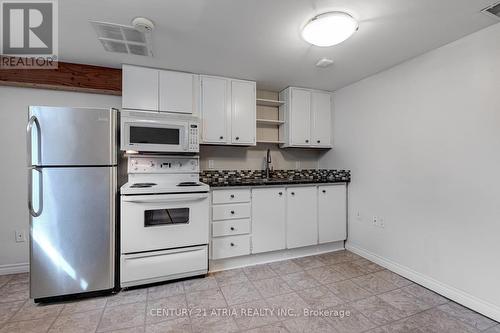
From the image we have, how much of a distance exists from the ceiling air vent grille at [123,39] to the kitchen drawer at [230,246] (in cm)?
199

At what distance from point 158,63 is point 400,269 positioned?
332cm

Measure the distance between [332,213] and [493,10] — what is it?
7.38 ft

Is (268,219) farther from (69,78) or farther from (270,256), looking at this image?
(69,78)

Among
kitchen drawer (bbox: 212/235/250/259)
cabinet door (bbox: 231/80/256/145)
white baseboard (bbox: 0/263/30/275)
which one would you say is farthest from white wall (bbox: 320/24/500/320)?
white baseboard (bbox: 0/263/30/275)

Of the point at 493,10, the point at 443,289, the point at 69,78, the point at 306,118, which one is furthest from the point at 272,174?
the point at 69,78

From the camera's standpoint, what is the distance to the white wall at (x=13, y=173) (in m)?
2.31

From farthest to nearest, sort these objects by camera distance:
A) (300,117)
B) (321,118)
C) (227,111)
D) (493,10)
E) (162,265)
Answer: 1. (321,118)
2. (300,117)
3. (227,111)
4. (162,265)
5. (493,10)

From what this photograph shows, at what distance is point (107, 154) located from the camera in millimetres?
1890

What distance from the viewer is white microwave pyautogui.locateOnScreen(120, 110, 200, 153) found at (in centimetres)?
223

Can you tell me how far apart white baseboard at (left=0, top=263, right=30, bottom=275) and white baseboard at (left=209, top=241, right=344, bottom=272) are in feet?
6.45


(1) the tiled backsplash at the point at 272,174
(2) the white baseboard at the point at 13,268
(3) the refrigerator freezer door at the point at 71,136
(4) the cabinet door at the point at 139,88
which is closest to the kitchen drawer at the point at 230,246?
(1) the tiled backsplash at the point at 272,174

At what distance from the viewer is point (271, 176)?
322cm

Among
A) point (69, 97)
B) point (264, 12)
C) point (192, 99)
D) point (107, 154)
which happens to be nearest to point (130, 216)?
point (107, 154)

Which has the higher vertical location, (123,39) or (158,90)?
(123,39)
